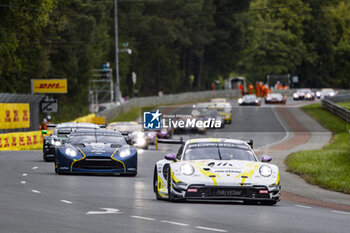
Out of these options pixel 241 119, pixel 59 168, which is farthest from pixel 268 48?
pixel 59 168

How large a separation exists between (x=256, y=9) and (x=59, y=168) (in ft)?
386

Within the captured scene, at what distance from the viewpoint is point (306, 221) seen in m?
12.8

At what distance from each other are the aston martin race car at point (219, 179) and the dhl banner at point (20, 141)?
1041 inches

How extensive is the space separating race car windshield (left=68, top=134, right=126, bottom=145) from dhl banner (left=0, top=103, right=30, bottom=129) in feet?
71.3

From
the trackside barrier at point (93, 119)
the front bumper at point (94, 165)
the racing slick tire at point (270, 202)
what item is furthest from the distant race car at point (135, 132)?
the racing slick tire at point (270, 202)

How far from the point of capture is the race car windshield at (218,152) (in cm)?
1562

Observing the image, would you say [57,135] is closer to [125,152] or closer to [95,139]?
[95,139]

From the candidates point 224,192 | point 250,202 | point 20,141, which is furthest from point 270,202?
point 20,141

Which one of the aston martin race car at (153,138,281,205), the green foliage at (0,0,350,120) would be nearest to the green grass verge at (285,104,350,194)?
the aston martin race car at (153,138,281,205)

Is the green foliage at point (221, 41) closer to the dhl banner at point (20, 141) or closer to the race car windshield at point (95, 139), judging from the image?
the dhl banner at point (20, 141)

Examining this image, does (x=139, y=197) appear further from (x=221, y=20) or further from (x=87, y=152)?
(x=221, y=20)

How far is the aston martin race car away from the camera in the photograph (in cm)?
1460

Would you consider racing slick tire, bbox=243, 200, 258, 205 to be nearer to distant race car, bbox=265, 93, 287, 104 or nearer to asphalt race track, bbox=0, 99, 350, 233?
asphalt race track, bbox=0, 99, 350, 233

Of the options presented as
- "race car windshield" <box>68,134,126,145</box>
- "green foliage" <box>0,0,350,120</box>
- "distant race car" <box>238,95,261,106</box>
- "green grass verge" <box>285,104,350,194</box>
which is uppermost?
"green foliage" <box>0,0,350,120</box>
